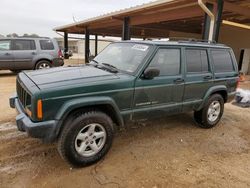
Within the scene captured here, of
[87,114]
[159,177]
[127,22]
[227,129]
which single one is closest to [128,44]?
[87,114]

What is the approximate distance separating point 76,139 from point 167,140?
187 centimetres

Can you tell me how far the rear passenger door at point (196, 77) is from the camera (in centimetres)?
403

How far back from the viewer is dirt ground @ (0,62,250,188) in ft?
9.15

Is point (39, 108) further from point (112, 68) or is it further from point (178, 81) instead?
point (178, 81)

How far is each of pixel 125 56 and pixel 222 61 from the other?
234 cm

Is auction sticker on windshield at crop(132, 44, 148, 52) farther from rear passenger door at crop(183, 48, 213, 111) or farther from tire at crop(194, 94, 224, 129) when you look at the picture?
tire at crop(194, 94, 224, 129)

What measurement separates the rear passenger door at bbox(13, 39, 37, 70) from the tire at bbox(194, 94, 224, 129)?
8238mm

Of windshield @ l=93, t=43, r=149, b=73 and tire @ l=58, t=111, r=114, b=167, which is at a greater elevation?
windshield @ l=93, t=43, r=149, b=73

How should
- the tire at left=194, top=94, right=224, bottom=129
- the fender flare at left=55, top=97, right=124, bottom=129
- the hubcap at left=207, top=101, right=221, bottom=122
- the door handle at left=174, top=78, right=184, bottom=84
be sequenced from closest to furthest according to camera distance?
the fender flare at left=55, top=97, right=124, bottom=129
the door handle at left=174, top=78, right=184, bottom=84
the tire at left=194, top=94, right=224, bottom=129
the hubcap at left=207, top=101, right=221, bottom=122

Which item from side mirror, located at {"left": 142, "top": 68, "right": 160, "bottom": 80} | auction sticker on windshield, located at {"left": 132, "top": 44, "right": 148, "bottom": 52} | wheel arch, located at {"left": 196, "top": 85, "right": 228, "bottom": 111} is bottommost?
wheel arch, located at {"left": 196, "top": 85, "right": 228, "bottom": 111}

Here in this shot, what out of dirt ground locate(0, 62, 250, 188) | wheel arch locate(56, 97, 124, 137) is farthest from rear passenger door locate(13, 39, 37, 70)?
wheel arch locate(56, 97, 124, 137)

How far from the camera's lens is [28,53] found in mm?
9922

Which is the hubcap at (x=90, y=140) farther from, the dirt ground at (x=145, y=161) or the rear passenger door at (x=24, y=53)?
the rear passenger door at (x=24, y=53)

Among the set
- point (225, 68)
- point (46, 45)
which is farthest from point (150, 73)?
point (46, 45)
